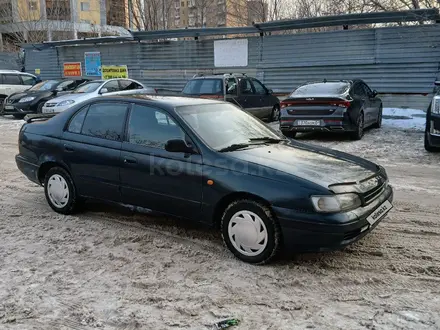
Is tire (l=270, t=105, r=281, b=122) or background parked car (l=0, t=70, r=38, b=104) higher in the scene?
background parked car (l=0, t=70, r=38, b=104)

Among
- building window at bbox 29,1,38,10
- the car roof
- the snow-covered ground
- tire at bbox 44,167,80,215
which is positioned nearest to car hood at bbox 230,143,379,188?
the car roof

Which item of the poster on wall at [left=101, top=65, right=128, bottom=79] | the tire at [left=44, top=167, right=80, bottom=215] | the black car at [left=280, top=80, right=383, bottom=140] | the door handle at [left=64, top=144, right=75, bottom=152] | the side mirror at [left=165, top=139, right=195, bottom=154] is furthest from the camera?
the poster on wall at [left=101, top=65, right=128, bottom=79]

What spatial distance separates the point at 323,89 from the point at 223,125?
6357mm

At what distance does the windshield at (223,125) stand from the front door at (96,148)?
0.82 meters

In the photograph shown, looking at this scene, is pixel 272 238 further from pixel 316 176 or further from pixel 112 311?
pixel 112 311

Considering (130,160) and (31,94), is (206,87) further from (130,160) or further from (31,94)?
(130,160)

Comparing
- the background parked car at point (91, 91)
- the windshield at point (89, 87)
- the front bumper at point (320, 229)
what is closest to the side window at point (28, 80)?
the background parked car at point (91, 91)

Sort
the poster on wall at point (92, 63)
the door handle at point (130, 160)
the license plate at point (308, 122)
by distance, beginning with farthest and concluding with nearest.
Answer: the poster on wall at point (92, 63), the license plate at point (308, 122), the door handle at point (130, 160)

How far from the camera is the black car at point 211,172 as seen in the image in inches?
137

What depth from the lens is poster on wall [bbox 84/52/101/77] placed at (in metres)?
20.2

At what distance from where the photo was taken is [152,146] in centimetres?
428

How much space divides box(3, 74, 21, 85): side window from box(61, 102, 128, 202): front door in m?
15.4

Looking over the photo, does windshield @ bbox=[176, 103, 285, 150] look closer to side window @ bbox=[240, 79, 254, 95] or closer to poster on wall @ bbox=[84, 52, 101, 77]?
side window @ bbox=[240, 79, 254, 95]

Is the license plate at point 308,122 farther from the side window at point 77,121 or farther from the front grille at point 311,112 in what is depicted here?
the side window at point 77,121
